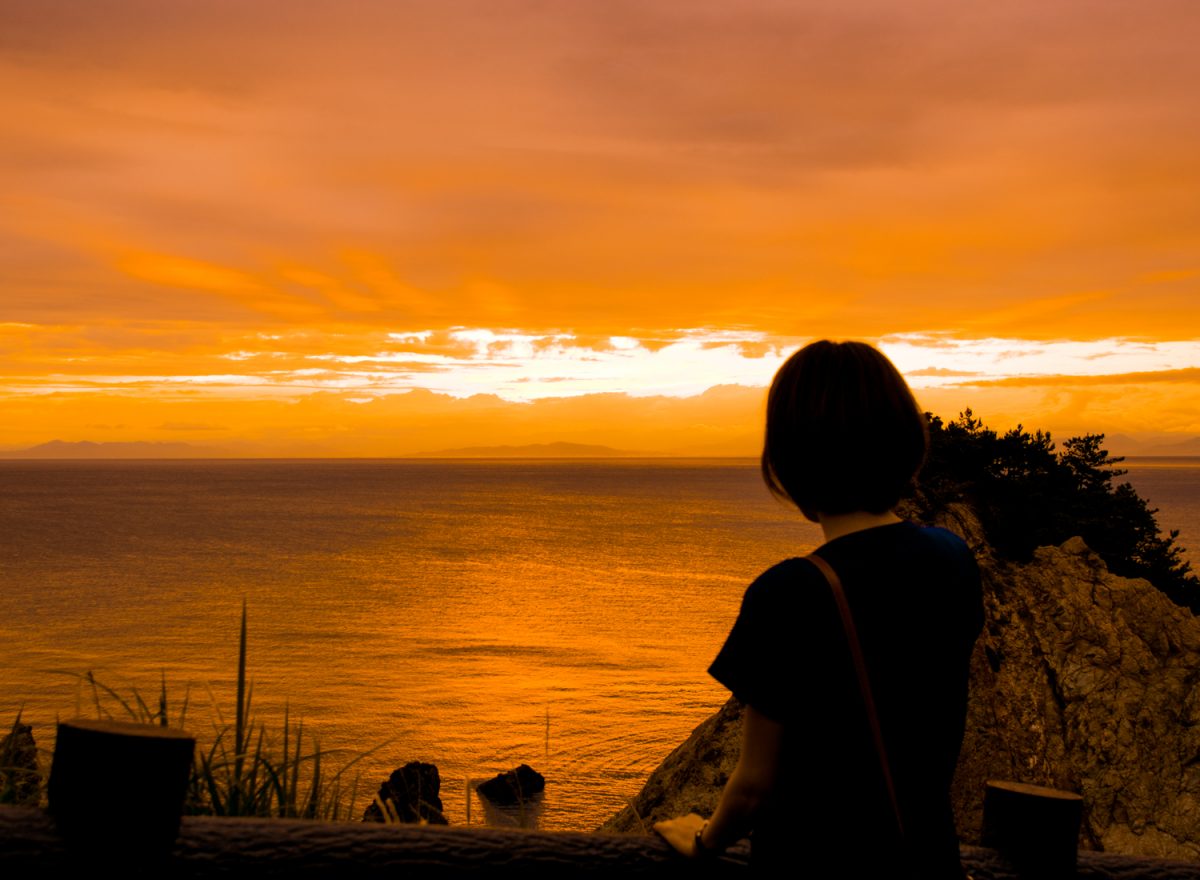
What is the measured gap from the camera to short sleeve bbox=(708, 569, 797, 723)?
2.01 meters

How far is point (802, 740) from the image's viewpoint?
2098 millimetres

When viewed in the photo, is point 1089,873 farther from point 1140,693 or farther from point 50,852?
point 1140,693

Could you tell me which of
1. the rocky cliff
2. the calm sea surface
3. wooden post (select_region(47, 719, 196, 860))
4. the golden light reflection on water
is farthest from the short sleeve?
the golden light reflection on water

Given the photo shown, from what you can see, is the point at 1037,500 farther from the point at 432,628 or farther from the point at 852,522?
the point at 432,628

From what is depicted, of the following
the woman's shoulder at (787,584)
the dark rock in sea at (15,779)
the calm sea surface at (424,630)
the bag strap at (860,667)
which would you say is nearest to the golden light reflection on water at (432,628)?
the calm sea surface at (424,630)

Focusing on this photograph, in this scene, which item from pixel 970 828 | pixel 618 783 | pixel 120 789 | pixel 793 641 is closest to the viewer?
pixel 793 641

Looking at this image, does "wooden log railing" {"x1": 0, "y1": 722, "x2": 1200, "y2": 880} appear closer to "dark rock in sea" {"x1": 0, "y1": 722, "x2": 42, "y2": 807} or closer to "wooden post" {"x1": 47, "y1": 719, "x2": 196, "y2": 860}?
"wooden post" {"x1": 47, "y1": 719, "x2": 196, "y2": 860}

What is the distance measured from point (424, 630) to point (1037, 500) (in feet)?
128

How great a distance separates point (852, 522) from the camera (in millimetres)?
2195

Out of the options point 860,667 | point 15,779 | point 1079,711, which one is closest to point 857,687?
point 860,667

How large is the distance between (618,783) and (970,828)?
53.7ft

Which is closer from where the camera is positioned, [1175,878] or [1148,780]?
[1175,878]

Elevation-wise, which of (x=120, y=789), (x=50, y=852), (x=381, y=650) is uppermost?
(x=120, y=789)

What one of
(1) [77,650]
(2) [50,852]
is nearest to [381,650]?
(1) [77,650]
